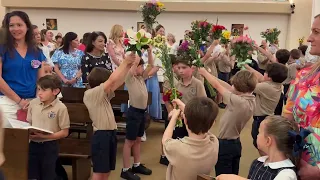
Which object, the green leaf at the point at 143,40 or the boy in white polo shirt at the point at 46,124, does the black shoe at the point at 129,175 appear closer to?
the boy in white polo shirt at the point at 46,124

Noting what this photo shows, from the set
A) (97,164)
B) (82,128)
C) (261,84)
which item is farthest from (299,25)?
(97,164)

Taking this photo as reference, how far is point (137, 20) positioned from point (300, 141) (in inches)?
442

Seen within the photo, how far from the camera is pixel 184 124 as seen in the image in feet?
12.6

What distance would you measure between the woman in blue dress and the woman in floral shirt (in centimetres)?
430

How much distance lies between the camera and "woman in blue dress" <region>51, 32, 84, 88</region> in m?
5.92

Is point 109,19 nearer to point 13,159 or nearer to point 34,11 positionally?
point 34,11

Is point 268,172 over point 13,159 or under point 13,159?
over

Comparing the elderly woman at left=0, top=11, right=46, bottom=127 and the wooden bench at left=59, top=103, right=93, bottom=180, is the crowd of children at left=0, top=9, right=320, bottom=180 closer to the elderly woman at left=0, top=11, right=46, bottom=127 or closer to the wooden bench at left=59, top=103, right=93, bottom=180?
the elderly woman at left=0, top=11, right=46, bottom=127

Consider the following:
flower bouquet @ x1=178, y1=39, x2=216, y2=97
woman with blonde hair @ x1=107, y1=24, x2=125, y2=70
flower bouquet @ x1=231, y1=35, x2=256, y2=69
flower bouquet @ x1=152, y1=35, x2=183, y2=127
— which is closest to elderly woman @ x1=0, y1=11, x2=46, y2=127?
flower bouquet @ x1=152, y1=35, x2=183, y2=127

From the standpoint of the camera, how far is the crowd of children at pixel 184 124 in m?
2.07

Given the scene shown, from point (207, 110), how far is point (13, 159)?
1.76 meters

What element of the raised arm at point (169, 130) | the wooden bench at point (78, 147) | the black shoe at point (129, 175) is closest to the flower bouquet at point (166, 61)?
the raised arm at point (169, 130)

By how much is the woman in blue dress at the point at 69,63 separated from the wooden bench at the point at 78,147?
1.84 m

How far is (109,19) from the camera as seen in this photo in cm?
1270
